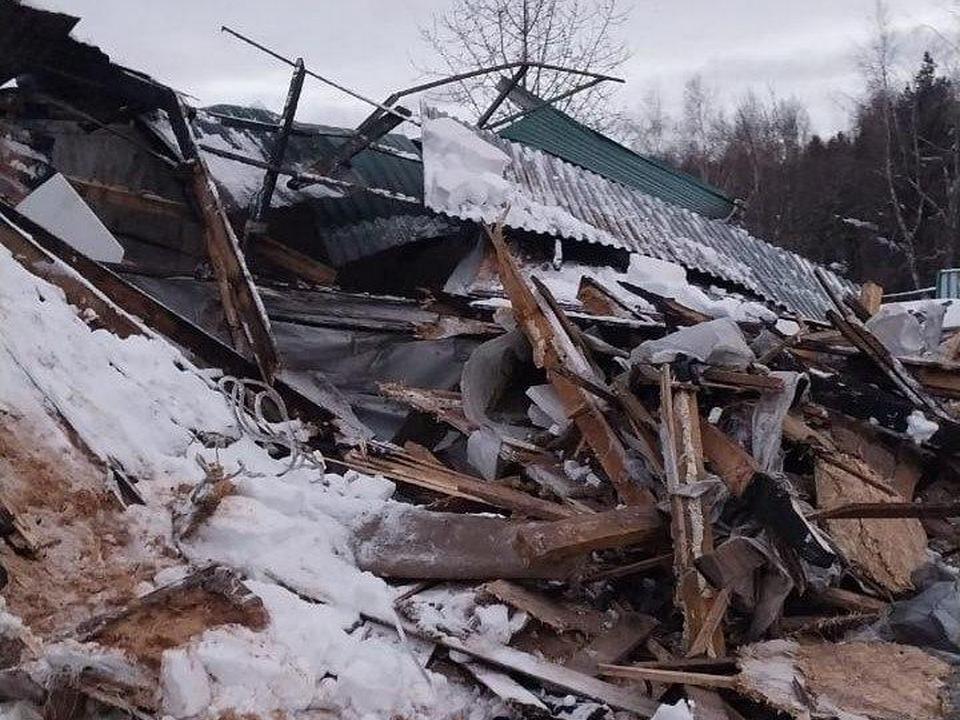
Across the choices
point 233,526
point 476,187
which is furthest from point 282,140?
point 233,526

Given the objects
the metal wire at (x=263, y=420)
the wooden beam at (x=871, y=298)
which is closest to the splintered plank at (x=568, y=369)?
the metal wire at (x=263, y=420)

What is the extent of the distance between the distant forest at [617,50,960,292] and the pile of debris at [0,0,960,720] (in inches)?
647

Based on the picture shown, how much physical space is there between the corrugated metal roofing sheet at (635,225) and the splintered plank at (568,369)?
2.35 metres

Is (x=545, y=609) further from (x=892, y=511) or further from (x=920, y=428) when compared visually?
(x=920, y=428)

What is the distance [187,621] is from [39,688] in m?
0.52

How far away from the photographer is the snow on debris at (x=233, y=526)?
104 inches

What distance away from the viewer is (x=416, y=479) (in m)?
4.35

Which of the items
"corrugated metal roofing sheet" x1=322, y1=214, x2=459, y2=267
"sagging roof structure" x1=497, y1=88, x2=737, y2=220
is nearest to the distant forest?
"sagging roof structure" x1=497, y1=88, x2=737, y2=220

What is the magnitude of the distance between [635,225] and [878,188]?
21.2m

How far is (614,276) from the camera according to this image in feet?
24.7

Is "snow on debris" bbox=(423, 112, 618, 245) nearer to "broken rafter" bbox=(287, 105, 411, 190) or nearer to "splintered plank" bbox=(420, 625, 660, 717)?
"broken rafter" bbox=(287, 105, 411, 190)

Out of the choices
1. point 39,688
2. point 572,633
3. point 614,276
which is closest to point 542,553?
point 572,633

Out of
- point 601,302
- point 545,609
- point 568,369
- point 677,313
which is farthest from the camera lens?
point 601,302

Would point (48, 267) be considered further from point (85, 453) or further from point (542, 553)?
point (542, 553)
